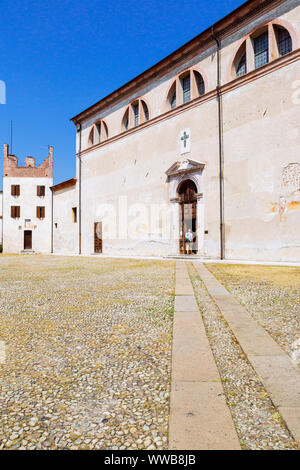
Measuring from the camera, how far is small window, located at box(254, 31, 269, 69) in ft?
41.7

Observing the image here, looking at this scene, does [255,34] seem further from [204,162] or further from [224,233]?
[224,233]

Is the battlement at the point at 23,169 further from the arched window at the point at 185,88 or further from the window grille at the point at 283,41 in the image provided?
the window grille at the point at 283,41

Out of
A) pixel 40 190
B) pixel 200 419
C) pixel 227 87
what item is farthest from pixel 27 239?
pixel 200 419

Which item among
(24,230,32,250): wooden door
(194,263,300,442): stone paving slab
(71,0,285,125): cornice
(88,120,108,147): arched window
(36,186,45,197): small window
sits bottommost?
(194,263,300,442): stone paving slab

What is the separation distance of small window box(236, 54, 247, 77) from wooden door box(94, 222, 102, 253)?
12919 millimetres

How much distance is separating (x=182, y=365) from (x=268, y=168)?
1184cm

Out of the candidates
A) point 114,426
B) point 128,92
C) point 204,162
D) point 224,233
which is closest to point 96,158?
point 128,92

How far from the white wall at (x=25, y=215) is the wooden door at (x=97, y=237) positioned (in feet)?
30.6

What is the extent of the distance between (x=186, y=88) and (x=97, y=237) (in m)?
11.6

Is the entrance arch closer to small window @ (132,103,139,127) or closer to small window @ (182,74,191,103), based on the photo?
small window @ (182,74,191,103)

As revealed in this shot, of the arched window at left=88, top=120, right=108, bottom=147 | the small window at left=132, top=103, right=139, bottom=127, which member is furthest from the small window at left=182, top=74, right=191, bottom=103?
the arched window at left=88, top=120, right=108, bottom=147

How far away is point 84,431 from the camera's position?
134cm

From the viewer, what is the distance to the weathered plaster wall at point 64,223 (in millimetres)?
24312

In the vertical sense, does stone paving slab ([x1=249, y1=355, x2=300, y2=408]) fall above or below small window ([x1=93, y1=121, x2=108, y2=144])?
below
